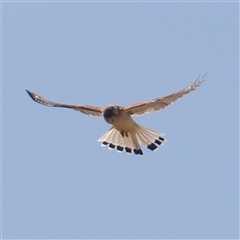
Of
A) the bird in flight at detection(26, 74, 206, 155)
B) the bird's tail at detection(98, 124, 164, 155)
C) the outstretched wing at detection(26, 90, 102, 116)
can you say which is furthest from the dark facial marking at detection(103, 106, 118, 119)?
the bird's tail at detection(98, 124, 164, 155)

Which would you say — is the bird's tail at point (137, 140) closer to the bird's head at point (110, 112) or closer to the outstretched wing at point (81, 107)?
the outstretched wing at point (81, 107)

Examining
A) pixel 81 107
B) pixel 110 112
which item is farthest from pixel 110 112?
pixel 81 107

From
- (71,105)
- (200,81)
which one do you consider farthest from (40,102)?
(200,81)

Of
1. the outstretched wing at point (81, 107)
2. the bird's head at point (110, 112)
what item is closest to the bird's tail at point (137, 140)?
the outstretched wing at point (81, 107)

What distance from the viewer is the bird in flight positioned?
63.3ft

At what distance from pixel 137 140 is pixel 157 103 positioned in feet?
4.75

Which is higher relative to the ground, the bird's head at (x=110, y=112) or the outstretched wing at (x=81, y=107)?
the outstretched wing at (x=81, y=107)

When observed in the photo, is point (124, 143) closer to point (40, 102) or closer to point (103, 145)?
point (103, 145)

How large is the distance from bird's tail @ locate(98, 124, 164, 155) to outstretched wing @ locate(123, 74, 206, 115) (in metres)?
0.71

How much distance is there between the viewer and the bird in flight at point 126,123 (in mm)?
19297

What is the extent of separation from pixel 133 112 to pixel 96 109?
0.95 meters

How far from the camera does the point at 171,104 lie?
19.1 meters

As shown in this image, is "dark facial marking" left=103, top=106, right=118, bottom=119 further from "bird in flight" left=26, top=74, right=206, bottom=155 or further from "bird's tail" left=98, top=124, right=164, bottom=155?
"bird's tail" left=98, top=124, right=164, bottom=155

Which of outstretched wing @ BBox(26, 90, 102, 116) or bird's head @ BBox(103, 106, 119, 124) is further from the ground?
outstretched wing @ BBox(26, 90, 102, 116)
